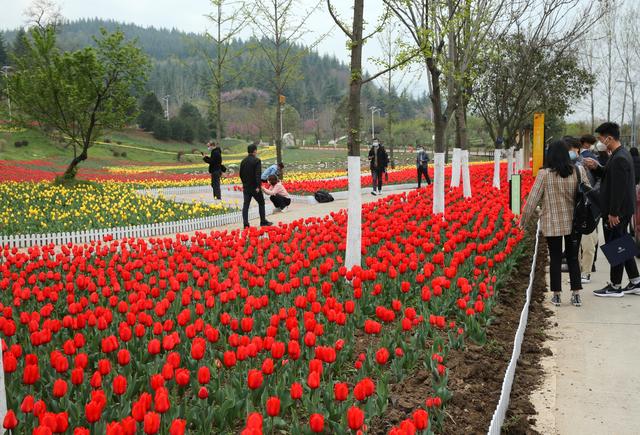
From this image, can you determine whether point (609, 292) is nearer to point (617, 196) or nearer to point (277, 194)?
point (617, 196)

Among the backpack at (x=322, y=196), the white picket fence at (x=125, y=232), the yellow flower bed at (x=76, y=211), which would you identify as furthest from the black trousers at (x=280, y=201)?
the backpack at (x=322, y=196)

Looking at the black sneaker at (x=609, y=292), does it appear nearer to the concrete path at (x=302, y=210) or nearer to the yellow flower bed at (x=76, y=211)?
the concrete path at (x=302, y=210)

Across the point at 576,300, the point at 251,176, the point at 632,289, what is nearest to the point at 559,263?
the point at 576,300

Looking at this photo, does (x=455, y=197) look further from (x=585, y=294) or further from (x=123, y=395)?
(x=123, y=395)

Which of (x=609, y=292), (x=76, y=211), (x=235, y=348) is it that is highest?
(x=76, y=211)

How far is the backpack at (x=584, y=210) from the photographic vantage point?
6867mm

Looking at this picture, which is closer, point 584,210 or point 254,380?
point 254,380

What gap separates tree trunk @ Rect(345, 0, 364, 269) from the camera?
6969 millimetres

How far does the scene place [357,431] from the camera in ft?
9.37

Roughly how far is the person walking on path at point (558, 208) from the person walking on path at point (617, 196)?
369 millimetres

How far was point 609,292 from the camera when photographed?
7.31 meters

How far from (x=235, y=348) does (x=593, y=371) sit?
2853 millimetres

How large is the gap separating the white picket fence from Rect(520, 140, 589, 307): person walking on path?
25.6ft

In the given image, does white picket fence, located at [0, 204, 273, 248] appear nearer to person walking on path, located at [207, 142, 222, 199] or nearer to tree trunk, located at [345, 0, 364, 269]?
person walking on path, located at [207, 142, 222, 199]
